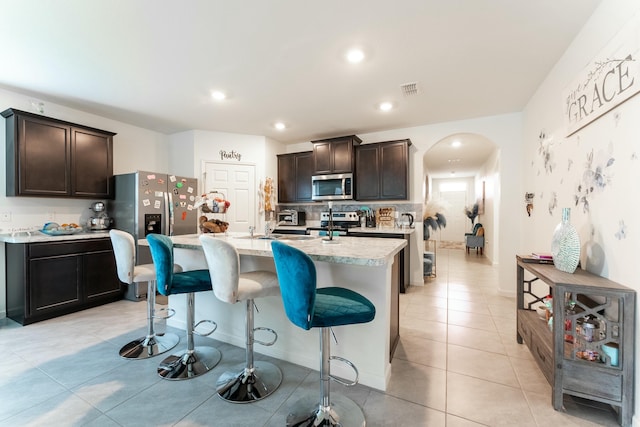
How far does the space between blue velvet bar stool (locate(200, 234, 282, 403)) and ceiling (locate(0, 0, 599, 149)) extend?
1598 millimetres

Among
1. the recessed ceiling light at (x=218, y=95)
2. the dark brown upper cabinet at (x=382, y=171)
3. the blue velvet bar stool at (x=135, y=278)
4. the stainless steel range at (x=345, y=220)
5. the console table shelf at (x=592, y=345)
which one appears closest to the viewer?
the console table shelf at (x=592, y=345)

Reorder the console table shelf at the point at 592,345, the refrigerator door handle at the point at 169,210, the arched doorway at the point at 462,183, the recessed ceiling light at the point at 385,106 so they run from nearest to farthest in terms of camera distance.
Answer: the console table shelf at the point at 592,345, the recessed ceiling light at the point at 385,106, the refrigerator door handle at the point at 169,210, the arched doorway at the point at 462,183

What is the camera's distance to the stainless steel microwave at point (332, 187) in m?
4.42

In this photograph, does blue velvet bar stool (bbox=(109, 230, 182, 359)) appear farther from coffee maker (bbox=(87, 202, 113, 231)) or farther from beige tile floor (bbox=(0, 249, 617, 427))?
coffee maker (bbox=(87, 202, 113, 231))

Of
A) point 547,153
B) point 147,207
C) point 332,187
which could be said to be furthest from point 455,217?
point 147,207

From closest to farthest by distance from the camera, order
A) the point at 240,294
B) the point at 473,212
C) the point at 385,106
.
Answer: the point at 240,294
the point at 385,106
the point at 473,212

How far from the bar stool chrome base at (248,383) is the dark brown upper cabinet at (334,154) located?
3223 millimetres

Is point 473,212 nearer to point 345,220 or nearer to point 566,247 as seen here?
point 345,220

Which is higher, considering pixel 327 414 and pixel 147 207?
pixel 147 207

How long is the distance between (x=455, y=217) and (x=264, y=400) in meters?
9.70

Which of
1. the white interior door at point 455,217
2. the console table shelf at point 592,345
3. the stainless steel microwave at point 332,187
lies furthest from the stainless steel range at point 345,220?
the white interior door at point 455,217

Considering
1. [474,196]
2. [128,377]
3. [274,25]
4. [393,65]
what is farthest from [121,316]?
[474,196]

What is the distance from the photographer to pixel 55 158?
10.5 ft

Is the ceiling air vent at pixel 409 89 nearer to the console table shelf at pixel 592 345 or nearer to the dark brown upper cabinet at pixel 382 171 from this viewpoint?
the dark brown upper cabinet at pixel 382 171
